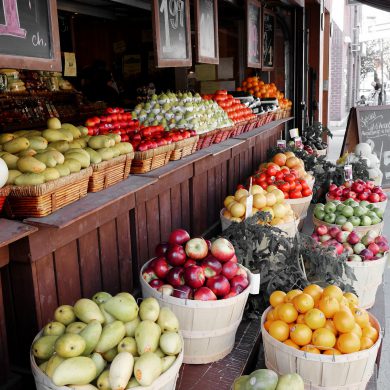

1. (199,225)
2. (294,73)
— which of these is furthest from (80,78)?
(199,225)

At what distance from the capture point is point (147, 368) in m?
1.85

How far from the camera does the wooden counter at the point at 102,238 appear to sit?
7.52ft

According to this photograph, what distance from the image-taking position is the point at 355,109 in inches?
301

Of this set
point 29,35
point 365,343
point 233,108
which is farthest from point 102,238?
point 233,108

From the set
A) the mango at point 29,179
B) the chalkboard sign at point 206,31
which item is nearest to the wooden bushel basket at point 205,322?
the mango at point 29,179

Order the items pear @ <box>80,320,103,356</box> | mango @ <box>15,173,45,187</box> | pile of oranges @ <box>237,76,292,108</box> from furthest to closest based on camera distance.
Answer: pile of oranges @ <box>237,76,292,108</box> < mango @ <box>15,173,45,187</box> < pear @ <box>80,320,103,356</box>

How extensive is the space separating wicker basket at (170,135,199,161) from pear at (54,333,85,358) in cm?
196

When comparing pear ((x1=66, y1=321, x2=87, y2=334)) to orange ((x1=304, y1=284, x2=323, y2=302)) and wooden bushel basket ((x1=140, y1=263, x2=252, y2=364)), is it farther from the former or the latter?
orange ((x1=304, y1=284, x2=323, y2=302))

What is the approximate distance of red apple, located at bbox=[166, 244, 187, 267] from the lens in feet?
8.89

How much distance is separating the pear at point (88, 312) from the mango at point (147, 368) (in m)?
0.30

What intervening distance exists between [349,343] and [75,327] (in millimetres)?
1285

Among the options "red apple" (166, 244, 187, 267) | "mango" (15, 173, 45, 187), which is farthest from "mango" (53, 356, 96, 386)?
"red apple" (166, 244, 187, 267)

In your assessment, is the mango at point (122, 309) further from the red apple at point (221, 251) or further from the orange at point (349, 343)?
the orange at point (349, 343)

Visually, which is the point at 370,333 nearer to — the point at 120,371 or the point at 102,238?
the point at 120,371
